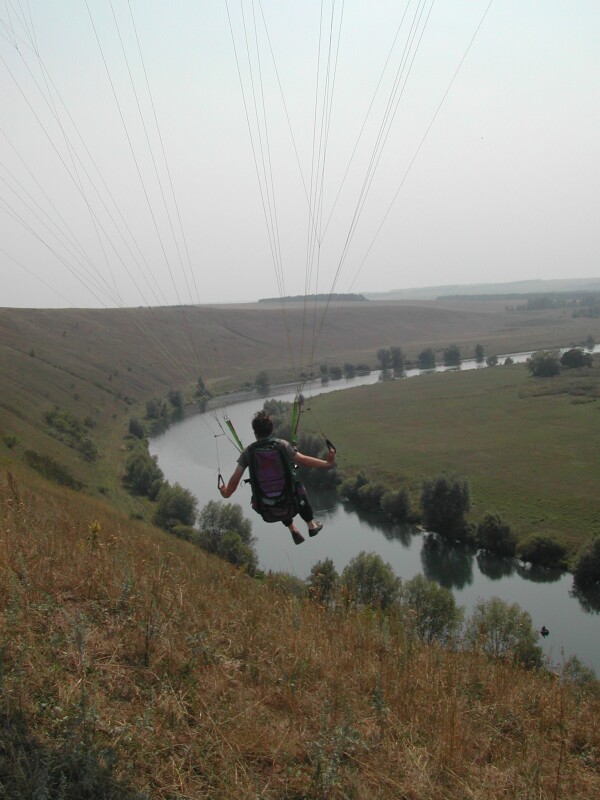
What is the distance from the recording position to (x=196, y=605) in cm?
461

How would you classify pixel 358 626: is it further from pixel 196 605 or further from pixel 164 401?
pixel 164 401

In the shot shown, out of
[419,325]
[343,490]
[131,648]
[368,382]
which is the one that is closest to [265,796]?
[131,648]

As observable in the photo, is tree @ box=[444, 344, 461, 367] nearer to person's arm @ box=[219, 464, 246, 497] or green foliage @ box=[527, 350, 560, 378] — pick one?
green foliage @ box=[527, 350, 560, 378]

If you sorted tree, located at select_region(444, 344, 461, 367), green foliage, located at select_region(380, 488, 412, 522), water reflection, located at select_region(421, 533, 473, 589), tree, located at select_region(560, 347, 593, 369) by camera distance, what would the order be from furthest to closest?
tree, located at select_region(444, 344, 461, 367) < tree, located at select_region(560, 347, 593, 369) < green foliage, located at select_region(380, 488, 412, 522) < water reflection, located at select_region(421, 533, 473, 589)

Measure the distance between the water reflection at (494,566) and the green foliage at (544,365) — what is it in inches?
1773

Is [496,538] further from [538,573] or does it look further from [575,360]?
[575,360]

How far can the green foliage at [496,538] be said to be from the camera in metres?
31.2

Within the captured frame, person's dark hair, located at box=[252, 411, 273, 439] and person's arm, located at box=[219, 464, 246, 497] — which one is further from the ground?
person's dark hair, located at box=[252, 411, 273, 439]

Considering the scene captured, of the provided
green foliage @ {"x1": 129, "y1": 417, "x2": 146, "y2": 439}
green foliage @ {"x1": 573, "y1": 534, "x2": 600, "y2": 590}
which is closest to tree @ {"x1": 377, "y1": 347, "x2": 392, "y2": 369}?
green foliage @ {"x1": 129, "y1": 417, "x2": 146, "y2": 439}

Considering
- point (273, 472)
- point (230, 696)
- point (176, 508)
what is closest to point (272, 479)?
point (273, 472)

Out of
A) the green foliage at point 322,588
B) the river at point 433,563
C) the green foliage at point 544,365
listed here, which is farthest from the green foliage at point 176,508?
the green foliage at point 544,365

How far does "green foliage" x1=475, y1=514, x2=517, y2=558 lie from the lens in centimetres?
3122

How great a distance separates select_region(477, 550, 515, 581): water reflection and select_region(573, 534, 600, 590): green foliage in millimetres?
2906

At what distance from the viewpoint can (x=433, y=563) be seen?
3019cm
